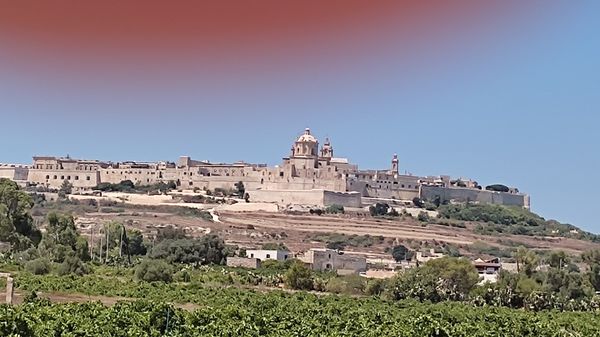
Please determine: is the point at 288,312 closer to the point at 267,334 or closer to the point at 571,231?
the point at 267,334

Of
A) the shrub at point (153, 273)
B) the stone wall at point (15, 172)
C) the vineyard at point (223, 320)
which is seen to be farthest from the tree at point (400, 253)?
the stone wall at point (15, 172)

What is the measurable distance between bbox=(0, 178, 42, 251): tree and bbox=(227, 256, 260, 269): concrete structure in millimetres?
10794

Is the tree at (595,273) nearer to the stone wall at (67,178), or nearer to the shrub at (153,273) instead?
the shrub at (153,273)

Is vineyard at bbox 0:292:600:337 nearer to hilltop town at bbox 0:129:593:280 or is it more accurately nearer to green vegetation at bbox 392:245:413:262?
hilltop town at bbox 0:129:593:280

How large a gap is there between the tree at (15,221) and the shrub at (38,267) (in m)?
7.45

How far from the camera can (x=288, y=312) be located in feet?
82.0

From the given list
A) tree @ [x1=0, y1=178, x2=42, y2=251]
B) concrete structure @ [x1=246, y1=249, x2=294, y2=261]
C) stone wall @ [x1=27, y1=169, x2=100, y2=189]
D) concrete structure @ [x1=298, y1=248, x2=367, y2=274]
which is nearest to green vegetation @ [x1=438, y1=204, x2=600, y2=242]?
concrete structure @ [x1=298, y1=248, x2=367, y2=274]

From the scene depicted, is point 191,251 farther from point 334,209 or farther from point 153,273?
point 334,209

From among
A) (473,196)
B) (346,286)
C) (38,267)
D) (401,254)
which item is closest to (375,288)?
(346,286)

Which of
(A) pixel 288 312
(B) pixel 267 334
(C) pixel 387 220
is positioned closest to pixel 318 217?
(C) pixel 387 220

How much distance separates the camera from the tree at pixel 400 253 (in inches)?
2703

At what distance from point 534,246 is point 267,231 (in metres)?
22.9

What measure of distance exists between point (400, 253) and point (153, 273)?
105 feet

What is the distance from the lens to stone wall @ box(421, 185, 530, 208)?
102375 millimetres
